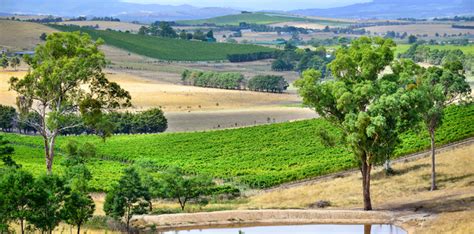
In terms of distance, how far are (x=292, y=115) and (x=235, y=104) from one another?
18.5 metres

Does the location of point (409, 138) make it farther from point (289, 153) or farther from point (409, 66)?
point (409, 66)

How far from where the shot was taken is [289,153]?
Result: 72.9 m

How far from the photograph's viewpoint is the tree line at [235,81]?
147 m

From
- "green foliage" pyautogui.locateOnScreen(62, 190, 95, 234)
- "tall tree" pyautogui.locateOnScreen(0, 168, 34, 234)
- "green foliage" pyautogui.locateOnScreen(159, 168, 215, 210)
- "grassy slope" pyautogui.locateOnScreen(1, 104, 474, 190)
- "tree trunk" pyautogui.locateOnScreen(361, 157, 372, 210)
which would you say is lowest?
"grassy slope" pyautogui.locateOnScreen(1, 104, 474, 190)

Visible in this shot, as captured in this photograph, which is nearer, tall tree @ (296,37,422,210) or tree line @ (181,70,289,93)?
tall tree @ (296,37,422,210)

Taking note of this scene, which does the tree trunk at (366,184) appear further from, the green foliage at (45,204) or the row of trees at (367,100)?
the green foliage at (45,204)

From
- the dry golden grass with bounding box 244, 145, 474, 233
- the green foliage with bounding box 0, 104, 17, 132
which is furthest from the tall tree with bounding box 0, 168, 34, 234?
the green foliage with bounding box 0, 104, 17, 132

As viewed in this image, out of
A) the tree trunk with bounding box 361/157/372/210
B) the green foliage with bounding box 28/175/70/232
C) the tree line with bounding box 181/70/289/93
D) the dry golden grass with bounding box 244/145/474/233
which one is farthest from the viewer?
the tree line with bounding box 181/70/289/93

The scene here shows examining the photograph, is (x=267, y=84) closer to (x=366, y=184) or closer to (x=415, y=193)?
(x=415, y=193)

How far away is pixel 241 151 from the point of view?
3014 inches

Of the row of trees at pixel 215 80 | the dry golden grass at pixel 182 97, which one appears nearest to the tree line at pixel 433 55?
the row of trees at pixel 215 80

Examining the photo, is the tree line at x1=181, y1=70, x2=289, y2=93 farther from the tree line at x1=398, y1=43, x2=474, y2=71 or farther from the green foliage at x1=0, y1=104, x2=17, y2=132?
the green foliage at x1=0, y1=104, x2=17, y2=132

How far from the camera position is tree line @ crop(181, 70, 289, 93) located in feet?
482

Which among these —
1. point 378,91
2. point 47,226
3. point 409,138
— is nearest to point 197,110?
point 409,138
